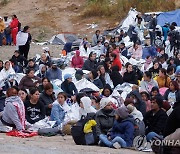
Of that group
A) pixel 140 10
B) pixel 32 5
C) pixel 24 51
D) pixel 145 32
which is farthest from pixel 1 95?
→ pixel 32 5

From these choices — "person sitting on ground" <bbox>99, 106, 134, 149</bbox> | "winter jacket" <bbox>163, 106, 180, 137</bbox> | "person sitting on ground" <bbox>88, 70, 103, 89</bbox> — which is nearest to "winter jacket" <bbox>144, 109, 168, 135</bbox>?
"person sitting on ground" <bbox>99, 106, 134, 149</bbox>

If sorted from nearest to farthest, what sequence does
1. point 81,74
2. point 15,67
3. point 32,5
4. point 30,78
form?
point 30,78
point 81,74
point 15,67
point 32,5

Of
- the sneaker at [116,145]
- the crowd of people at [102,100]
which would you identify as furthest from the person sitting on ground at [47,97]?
the sneaker at [116,145]

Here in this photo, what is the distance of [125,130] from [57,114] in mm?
2419

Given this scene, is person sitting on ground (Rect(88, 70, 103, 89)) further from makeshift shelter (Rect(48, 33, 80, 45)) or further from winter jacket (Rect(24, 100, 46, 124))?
makeshift shelter (Rect(48, 33, 80, 45))

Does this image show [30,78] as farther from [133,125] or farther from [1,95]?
[133,125]

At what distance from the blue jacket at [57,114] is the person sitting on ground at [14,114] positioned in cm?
87

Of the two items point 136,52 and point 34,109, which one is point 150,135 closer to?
point 34,109

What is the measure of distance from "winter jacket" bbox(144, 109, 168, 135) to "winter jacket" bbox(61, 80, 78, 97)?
455cm

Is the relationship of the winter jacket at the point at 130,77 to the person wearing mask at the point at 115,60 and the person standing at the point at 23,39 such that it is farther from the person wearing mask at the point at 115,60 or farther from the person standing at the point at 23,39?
the person standing at the point at 23,39

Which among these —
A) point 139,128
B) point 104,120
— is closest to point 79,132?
point 104,120

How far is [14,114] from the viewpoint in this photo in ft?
36.7

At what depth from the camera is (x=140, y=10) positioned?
33312 mm

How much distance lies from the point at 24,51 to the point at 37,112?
963 centimetres
